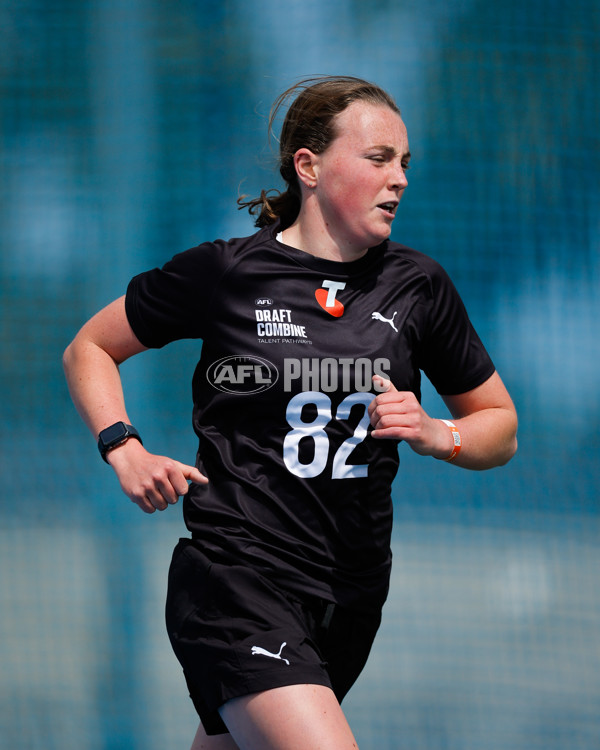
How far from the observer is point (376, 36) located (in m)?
3.82

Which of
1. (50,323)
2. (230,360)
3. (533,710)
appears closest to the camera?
(230,360)

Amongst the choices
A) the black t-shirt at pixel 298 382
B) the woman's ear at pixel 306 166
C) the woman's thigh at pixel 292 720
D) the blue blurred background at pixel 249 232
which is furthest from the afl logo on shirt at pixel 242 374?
the blue blurred background at pixel 249 232

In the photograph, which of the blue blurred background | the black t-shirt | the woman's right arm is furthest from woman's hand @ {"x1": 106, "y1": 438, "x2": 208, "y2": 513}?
the blue blurred background

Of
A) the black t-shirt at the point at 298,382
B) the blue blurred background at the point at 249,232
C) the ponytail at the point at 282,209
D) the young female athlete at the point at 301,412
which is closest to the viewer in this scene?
the young female athlete at the point at 301,412

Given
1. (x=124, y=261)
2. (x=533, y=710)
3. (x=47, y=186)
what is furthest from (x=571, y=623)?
(x=47, y=186)

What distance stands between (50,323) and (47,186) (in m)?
0.54

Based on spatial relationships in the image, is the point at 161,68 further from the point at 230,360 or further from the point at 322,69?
the point at 230,360

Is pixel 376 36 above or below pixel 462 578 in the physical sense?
above

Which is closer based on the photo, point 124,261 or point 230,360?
point 230,360

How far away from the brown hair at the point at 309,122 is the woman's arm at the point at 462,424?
22.1 inches

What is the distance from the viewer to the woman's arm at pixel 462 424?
164cm

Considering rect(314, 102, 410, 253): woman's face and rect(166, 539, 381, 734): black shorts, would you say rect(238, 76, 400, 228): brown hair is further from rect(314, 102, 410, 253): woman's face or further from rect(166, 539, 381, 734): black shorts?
rect(166, 539, 381, 734): black shorts

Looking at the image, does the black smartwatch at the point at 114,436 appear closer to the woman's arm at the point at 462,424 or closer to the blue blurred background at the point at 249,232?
the woman's arm at the point at 462,424

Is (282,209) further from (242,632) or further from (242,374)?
(242,632)
